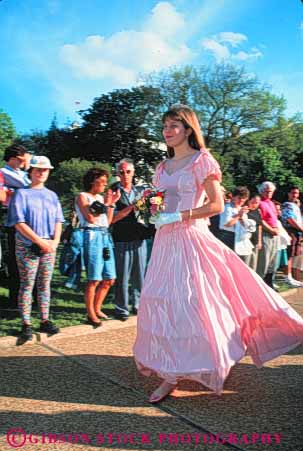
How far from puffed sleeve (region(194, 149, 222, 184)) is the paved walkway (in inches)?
63.0

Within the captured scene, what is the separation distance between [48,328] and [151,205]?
2.01 m

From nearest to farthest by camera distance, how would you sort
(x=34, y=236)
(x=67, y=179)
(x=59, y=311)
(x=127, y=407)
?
(x=127, y=407), (x=34, y=236), (x=59, y=311), (x=67, y=179)

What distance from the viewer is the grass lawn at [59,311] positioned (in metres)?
5.29

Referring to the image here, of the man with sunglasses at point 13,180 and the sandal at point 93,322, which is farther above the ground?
the man with sunglasses at point 13,180

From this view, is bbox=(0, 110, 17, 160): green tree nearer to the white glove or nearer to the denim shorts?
the denim shorts

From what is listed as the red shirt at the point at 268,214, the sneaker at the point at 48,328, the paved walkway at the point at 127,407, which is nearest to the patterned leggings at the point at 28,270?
the sneaker at the point at 48,328

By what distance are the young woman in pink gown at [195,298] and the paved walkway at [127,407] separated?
21 cm

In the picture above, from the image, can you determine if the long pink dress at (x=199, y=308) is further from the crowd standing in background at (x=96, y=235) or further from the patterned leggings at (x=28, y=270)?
the crowd standing in background at (x=96, y=235)

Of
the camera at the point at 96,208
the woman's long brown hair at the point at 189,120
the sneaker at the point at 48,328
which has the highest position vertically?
the woman's long brown hair at the point at 189,120

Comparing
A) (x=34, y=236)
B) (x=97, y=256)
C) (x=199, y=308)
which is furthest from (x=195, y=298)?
(x=97, y=256)

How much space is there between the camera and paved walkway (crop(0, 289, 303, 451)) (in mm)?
2805

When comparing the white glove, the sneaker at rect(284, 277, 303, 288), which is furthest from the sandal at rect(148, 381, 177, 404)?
the sneaker at rect(284, 277, 303, 288)

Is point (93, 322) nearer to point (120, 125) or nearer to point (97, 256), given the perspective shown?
point (97, 256)

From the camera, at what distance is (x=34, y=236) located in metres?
4.68
